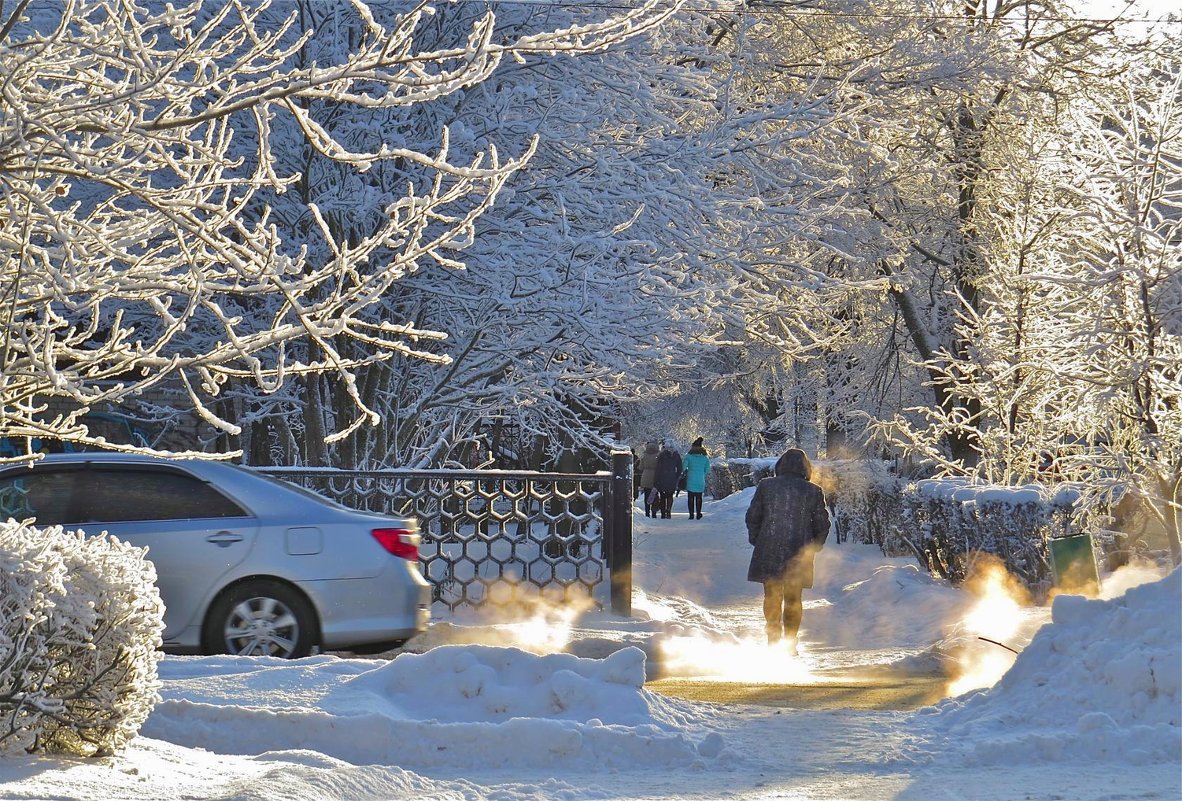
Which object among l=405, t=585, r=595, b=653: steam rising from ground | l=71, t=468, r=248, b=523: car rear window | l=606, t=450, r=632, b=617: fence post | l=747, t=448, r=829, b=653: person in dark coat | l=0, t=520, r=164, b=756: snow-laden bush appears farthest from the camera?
l=606, t=450, r=632, b=617: fence post

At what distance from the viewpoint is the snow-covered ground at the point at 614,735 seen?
217 inches

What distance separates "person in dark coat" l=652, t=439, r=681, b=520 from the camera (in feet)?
108

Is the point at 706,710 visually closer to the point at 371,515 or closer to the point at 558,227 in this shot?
the point at 371,515

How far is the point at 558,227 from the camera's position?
1345 centimetres

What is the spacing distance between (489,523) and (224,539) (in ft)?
13.7

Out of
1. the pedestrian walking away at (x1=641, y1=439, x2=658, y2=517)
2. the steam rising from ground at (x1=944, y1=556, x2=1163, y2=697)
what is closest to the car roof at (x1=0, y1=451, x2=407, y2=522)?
the steam rising from ground at (x1=944, y1=556, x2=1163, y2=697)

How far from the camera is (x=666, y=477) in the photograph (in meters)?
32.8

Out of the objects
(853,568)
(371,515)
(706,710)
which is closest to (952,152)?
Answer: (853,568)

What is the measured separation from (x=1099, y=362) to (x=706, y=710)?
485cm

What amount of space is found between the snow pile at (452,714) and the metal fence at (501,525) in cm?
542

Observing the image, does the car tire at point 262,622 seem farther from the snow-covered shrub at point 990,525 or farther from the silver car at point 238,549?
the snow-covered shrub at point 990,525

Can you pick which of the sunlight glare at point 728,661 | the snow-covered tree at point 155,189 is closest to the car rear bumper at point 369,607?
the sunlight glare at point 728,661

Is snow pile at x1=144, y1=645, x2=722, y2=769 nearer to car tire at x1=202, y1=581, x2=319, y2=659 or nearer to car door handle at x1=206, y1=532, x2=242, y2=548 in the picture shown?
car tire at x1=202, y1=581, x2=319, y2=659

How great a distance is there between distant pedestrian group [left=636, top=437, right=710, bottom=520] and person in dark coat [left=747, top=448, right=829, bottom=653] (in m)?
19.9
